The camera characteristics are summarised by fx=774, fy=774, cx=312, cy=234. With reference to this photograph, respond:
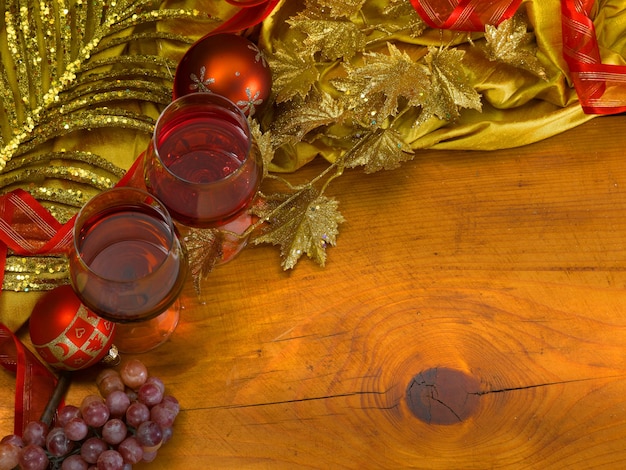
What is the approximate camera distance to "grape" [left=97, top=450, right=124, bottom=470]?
2.13ft

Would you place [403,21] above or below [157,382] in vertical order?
above

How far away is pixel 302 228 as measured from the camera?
79cm

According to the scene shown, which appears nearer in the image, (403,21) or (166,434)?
(166,434)

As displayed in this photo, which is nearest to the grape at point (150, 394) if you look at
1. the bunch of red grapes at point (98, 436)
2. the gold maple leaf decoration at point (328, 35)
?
the bunch of red grapes at point (98, 436)

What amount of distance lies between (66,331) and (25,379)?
0.06 meters

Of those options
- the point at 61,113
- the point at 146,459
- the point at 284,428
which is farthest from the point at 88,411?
the point at 61,113

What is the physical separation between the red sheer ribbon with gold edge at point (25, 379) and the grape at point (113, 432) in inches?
3.7

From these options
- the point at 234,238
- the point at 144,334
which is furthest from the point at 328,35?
the point at 144,334

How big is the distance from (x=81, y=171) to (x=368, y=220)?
0.98ft

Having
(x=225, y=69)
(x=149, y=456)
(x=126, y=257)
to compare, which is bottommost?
(x=149, y=456)

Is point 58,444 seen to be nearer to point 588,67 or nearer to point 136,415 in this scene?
point 136,415

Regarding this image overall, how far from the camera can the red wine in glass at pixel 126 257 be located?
63cm

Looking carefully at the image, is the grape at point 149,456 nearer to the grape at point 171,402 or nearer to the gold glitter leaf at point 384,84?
the grape at point 171,402

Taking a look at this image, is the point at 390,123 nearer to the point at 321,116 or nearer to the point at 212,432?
the point at 321,116
